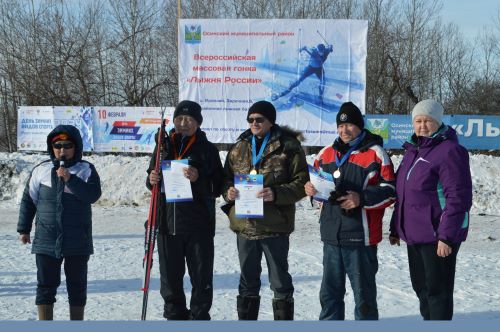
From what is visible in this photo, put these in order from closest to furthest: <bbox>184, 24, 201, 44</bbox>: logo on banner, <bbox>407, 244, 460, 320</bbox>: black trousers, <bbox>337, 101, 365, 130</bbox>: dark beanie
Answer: <bbox>407, 244, 460, 320</bbox>: black trousers
<bbox>337, 101, 365, 130</bbox>: dark beanie
<bbox>184, 24, 201, 44</bbox>: logo on banner

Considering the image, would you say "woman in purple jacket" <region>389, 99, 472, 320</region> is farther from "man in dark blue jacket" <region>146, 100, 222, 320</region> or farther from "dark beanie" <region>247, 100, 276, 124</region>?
"man in dark blue jacket" <region>146, 100, 222, 320</region>

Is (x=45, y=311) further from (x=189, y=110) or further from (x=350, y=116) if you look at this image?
(x=350, y=116)

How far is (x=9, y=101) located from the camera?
28203mm

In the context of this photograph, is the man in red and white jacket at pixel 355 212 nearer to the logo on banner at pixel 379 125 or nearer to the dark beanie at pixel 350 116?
the dark beanie at pixel 350 116

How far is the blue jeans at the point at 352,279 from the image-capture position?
4.12 metres

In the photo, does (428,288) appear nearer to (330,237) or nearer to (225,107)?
(330,237)

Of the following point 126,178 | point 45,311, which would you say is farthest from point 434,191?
point 126,178

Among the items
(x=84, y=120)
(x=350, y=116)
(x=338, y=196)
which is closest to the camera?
(x=338, y=196)

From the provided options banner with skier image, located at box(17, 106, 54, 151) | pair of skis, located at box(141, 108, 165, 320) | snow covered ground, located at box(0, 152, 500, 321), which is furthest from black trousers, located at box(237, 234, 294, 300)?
banner with skier image, located at box(17, 106, 54, 151)

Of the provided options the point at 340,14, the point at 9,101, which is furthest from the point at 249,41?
the point at 9,101

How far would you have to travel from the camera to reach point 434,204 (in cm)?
384

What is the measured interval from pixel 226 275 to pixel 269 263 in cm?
245

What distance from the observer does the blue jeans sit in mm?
4121

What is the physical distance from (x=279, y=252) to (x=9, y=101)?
26991mm
